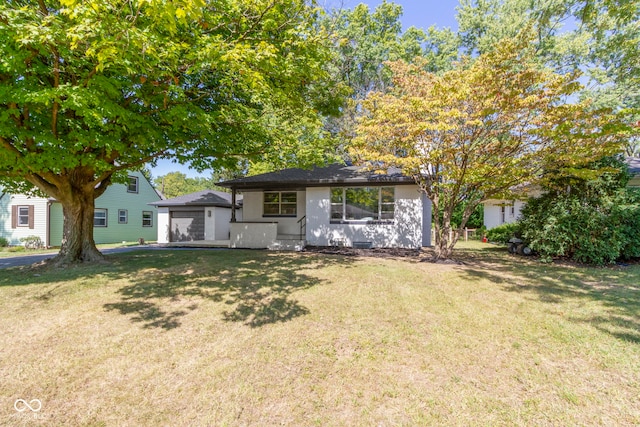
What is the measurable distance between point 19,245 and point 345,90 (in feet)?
68.4

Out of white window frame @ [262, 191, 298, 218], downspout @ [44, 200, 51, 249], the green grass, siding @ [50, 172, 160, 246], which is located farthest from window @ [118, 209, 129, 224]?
the green grass

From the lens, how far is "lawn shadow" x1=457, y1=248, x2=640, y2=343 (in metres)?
4.42

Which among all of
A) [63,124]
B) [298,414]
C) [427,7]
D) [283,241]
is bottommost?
[298,414]

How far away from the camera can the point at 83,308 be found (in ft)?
15.9

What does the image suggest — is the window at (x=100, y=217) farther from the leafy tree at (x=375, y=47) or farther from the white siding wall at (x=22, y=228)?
the leafy tree at (x=375, y=47)

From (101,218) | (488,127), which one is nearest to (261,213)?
(488,127)

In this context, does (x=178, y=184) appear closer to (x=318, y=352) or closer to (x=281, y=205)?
(x=281, y=205)

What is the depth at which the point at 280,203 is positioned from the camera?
14047 millimetres

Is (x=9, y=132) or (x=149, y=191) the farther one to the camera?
(x=149, y=191)

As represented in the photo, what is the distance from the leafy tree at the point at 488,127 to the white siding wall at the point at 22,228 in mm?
19255

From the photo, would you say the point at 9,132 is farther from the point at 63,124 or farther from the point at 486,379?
the point at 486,379

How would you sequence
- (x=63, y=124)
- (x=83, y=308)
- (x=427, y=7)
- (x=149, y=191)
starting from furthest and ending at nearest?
(x=149, y=191), (x=427, y=7), (x=63, y=124), (x=83, y=308)

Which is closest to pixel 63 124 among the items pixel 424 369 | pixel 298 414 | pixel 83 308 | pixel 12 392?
pixel 83 308

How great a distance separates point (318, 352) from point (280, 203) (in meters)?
10.9
